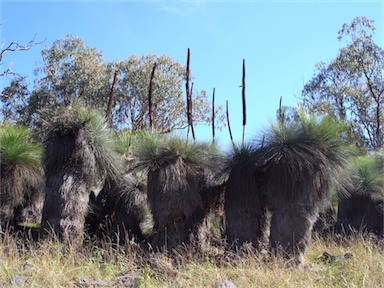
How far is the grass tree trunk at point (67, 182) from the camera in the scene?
909 cm

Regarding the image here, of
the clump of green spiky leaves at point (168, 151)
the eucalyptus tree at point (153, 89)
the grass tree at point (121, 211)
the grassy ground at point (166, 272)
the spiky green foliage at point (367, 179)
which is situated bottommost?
the grassy ground at point (166, 272)

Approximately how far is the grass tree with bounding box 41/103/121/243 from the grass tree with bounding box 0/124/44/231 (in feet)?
→ 2.61

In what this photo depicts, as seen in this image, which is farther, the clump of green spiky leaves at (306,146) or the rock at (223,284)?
the clump of green spiky leaves at (306,146)

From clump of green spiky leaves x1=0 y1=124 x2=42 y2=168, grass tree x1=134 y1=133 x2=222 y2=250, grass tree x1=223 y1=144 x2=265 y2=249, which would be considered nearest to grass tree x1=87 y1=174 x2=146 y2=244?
grass tree x1=134 y1=133 x2=222 y2=250

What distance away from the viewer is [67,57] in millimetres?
33000

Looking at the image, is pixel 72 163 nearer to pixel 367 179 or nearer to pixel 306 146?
pixel 306 146

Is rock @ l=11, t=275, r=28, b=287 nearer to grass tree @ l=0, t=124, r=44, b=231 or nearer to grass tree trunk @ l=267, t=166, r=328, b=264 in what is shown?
grass tree @ l=0, t=124, r=44, b=231

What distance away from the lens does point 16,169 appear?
33.0 ft

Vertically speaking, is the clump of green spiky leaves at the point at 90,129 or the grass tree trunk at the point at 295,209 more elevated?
the clump of green spiky leaves at the point at 90,129

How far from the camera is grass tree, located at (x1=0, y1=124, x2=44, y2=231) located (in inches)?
390

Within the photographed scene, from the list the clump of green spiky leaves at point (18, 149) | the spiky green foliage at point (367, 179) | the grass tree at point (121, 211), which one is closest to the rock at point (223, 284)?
the grass tree at point (121, 211)

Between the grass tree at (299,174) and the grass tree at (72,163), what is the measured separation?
11.6ft

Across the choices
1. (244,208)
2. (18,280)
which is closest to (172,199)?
(244,208)

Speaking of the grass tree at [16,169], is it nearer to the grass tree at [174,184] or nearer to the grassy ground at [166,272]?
the grassy ground at [166,272]
